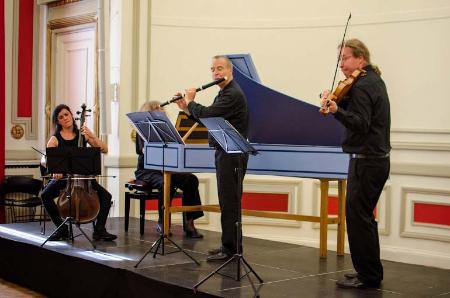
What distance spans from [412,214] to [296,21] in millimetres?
2131

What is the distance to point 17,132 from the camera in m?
7.58

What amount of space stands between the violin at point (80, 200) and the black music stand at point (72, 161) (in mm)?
61

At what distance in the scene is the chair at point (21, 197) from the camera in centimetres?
702

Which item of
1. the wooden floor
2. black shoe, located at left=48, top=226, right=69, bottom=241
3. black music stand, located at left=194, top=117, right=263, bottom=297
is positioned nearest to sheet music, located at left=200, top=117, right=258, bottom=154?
black music stand, located at left=194, top=117, right=263, bottom=297

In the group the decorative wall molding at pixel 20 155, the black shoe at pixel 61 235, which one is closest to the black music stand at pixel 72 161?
the black shoe at pixel 61 235

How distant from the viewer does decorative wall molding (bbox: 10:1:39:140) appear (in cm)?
750

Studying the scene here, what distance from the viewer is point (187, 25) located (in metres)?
6.79

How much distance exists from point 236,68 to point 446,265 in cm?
239

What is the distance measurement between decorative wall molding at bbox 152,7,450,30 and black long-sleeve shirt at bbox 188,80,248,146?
86.0 inches

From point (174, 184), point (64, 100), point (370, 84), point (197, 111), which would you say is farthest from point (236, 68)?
point (64, 100)

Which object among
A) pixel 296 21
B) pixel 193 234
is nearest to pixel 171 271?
pixel 193 234

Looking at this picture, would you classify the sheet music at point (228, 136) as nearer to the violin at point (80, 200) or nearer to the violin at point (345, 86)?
the violin at point (345, 86)

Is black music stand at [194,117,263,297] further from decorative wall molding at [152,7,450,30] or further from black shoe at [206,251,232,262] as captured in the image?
decorative wall molding at [152,7,450,30]

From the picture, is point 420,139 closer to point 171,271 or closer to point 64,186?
point 171,271
